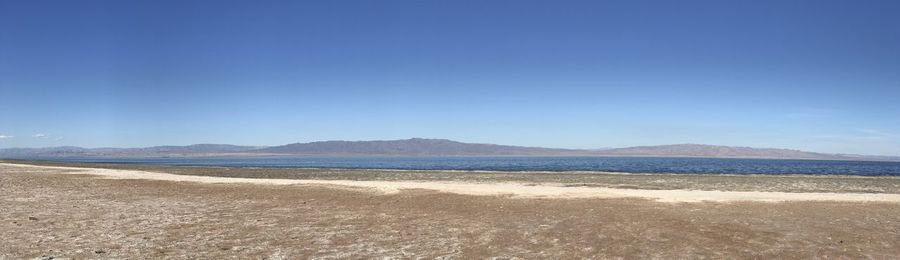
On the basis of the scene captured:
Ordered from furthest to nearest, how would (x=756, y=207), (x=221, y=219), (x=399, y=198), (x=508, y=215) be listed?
(x=399, y=198) → (x=756, y=207) → (x=508, y=215) → (x=221, y=219)

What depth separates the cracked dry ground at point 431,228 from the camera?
34.1 ft

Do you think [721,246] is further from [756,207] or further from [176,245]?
[176,245]

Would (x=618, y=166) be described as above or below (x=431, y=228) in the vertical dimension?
above

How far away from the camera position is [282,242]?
11.2m

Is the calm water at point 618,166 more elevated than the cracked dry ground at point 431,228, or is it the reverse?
the calm water at point 618,166

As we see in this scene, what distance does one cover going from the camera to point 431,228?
13453 millimetres

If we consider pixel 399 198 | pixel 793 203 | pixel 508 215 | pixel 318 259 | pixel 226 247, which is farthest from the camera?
pixel 399 198

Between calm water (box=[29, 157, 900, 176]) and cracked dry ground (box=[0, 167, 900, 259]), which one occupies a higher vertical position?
calm water (box=[29, 157, 900, 176])

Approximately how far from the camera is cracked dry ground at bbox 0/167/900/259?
10.4m

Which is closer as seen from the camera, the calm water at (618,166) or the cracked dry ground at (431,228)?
the cracked dry ground at (431,228)

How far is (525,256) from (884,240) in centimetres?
872

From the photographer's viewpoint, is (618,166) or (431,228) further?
(618,166)

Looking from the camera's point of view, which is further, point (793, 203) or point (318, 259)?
point (793, 203)

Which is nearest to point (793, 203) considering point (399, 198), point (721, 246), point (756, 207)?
point (756, 207)
